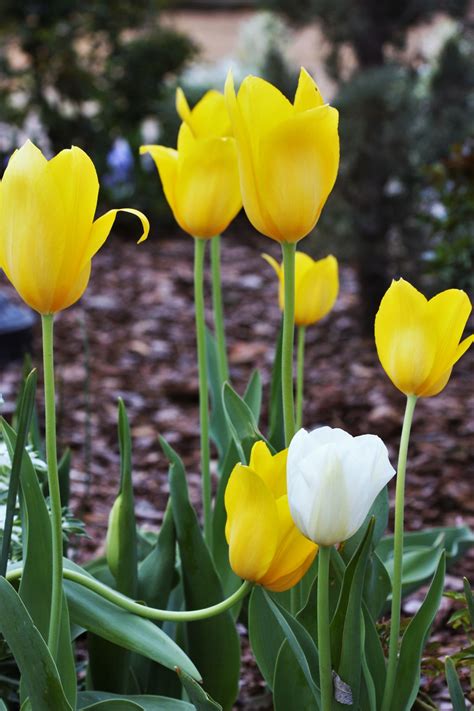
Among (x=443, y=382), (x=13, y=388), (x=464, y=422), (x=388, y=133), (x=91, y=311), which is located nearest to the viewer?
(x=443, y=382)

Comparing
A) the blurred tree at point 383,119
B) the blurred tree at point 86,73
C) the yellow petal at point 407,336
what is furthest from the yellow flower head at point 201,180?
the blurred tree at point 86,73

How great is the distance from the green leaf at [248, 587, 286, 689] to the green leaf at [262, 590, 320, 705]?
0.11m

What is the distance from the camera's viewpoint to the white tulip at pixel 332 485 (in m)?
0.97

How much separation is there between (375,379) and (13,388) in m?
1.30

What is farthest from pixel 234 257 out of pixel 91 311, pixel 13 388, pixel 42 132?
pixel 13 388

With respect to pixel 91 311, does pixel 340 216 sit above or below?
above

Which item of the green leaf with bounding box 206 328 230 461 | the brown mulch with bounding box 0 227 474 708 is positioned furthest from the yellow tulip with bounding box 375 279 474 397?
the brown mulch with bounding box 0 227 474 708

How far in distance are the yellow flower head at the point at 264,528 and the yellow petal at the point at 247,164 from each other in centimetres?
24

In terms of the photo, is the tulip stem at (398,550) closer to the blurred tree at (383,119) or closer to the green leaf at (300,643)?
the green leaf at (300,643)

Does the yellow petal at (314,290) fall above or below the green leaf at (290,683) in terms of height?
above

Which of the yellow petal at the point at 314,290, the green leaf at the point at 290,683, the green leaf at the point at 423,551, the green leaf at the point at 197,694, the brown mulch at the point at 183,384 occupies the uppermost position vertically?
the yellow petal at the point at 314,290

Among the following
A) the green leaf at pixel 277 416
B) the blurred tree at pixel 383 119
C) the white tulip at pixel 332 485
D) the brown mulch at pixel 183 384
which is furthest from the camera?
the blurred tree at pixel 383 119

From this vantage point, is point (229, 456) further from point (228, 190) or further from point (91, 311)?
point (91, 311)

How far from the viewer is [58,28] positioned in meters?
6.53
